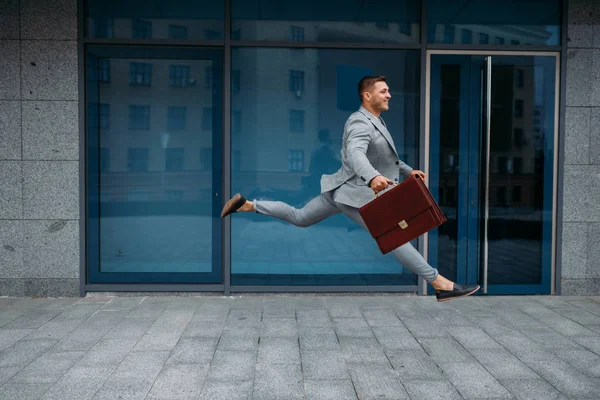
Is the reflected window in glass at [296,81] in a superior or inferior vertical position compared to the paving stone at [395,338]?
superior

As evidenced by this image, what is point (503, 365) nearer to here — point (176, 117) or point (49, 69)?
point (176, 117)

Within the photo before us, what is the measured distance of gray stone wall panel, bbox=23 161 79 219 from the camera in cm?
697

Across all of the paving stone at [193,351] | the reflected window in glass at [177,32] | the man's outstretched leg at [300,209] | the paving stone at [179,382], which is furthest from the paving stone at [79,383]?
the reflected window in glass at [177,32]

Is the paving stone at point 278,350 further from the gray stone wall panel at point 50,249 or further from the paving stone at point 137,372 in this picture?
the gray stone wall panel at point 50,249

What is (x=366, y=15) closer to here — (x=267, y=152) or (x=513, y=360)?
(x=267, y=152)

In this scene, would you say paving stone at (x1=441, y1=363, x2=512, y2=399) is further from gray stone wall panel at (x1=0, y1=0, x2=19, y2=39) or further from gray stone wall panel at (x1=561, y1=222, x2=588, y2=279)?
gray stone wall panel at (x1=0, y1=0, x2=19, y2=39)

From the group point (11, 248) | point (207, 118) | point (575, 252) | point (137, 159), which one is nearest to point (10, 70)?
point (137, 159)

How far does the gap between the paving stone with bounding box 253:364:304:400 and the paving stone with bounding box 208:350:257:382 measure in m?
0.08

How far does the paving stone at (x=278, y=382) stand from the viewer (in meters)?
3.99

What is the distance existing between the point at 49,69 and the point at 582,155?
6.13 m

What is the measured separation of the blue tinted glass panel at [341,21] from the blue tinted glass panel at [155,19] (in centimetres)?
48

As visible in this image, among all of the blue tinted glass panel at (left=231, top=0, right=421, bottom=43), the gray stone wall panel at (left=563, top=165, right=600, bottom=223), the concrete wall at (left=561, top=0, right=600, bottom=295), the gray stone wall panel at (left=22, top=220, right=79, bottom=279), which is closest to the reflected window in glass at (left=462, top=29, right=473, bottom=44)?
the blue tinted glass panel at (left=231, top=0, right=421, bottom=43)

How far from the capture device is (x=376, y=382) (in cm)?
423

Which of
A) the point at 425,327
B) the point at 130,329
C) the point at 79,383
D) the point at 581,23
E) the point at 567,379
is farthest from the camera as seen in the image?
the point at 581,23
